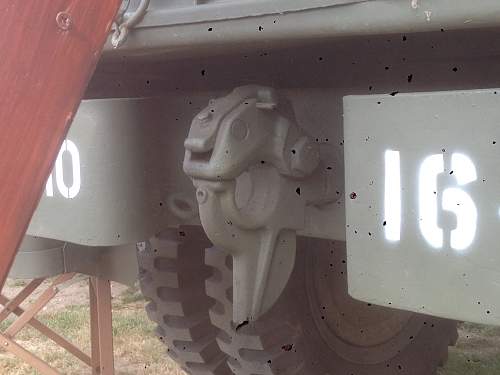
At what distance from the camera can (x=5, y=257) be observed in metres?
1.06

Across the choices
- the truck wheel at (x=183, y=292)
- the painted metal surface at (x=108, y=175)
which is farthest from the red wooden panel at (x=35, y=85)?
the truck wheel at (x=183, y=292)

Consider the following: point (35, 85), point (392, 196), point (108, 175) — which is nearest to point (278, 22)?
point (392, 196)

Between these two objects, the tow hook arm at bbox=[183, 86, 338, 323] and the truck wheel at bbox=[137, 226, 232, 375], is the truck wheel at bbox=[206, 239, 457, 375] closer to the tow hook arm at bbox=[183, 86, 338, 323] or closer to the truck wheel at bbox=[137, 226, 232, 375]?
the truck wheel at bbox=[137, 226, 232, 375]

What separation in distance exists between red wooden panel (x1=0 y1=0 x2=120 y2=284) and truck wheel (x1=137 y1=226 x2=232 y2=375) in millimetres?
1406

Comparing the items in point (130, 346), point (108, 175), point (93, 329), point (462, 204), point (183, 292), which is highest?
point (108, 175)

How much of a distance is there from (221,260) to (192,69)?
0.56 m

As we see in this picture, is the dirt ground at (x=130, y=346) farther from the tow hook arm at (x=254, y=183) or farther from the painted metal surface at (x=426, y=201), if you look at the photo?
the painted metal surface at (x=426, y=201)

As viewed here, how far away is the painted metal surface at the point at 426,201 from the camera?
44.3 inches

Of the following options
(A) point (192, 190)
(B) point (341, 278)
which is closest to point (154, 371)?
(B) point (341, 278)

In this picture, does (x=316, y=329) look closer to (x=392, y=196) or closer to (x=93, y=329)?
(x=392, y=196)

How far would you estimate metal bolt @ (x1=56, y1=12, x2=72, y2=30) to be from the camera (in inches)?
40.0

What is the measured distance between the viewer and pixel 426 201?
1184 mm

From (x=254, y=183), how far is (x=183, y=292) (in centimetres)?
91

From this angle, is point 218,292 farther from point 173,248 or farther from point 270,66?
point 270,66
